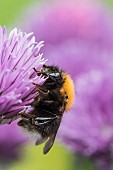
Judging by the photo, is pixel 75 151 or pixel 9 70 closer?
pixel 9 70

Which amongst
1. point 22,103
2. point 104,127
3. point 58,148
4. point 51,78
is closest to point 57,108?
point 51,78

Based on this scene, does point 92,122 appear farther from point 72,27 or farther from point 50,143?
point 72,27

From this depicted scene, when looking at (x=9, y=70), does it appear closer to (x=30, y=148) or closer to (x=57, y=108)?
(x=57, y=108)

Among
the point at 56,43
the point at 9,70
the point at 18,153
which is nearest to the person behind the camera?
the point at 9,70

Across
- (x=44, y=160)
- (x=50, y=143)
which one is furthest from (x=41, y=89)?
(x=44, y=160)

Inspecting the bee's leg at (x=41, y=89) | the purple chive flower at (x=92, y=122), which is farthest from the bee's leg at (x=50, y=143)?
the purple chive flower at (x=92, y=122)

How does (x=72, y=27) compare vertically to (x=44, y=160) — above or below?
above

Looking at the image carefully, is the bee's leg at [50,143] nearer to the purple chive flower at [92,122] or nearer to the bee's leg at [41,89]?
the bee's leg at [41,89]
